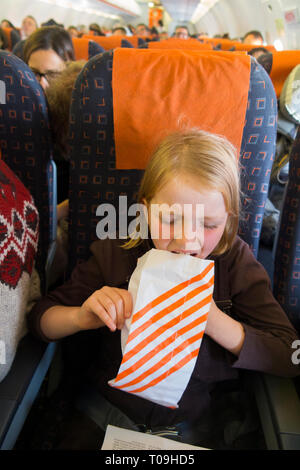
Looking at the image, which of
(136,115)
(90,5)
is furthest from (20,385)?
(90,5)

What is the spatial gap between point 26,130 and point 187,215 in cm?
55

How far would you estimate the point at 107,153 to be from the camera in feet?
3.01

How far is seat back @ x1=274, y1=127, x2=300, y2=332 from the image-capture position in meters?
0.88

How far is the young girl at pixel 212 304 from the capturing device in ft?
2.42

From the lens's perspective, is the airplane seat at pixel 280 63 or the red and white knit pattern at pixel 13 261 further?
the airplane seat at pixel 280 63

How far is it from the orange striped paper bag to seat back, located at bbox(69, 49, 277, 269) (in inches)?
14.6

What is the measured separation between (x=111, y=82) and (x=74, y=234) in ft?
1.50

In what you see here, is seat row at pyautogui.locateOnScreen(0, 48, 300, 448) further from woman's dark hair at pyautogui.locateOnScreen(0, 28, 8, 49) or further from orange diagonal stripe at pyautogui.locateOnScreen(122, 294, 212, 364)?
woman's dark hair at pyautogui.locateOnScreen(0, 28, 8, 49)

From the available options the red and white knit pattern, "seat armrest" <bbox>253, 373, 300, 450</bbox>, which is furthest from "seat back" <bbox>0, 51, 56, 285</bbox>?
"seat armrest" <bbox>253, 373, 300, 450</bbox>

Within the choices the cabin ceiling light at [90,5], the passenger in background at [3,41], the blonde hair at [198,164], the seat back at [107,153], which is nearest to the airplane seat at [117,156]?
the seat back at [107,153]

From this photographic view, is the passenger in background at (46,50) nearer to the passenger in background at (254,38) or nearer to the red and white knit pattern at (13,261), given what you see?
the red and white knit pattern at (13,261)

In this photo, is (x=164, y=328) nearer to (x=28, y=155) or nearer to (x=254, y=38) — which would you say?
(x=28, y=155)

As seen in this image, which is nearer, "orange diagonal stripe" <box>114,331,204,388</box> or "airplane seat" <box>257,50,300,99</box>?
"orange diagonal stripe" <box>114,331,204,388</box>

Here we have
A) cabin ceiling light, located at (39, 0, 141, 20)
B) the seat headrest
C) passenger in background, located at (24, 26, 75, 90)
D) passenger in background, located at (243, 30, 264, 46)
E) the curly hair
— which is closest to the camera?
the seat headrest
